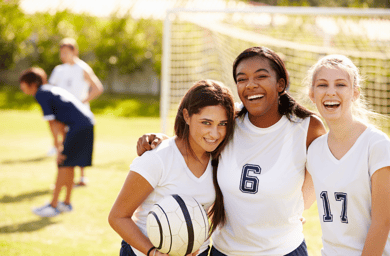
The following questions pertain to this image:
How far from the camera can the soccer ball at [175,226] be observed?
1.99 meters

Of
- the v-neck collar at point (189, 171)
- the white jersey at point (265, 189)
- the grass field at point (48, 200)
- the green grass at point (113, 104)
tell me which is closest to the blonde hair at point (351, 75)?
the white jersey at point (265, 189)

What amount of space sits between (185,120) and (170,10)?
4.01 m

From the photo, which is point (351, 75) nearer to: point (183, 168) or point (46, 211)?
point (183, 168)

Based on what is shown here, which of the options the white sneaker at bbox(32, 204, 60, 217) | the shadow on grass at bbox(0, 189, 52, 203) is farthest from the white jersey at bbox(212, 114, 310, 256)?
the shadow on grass at bbox(0, 189, 52, 203)

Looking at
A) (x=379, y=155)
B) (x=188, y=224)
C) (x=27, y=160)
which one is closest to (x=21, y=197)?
(x=27, y=160)

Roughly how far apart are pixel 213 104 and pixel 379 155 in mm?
882

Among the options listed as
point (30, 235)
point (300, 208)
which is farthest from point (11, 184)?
point (300, 208)

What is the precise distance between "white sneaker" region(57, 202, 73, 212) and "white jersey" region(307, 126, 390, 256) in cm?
401

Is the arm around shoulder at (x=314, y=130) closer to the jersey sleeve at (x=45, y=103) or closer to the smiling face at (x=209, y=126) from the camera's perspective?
the smiling face at (x=209, y=126)

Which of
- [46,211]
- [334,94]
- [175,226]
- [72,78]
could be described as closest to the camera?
[334,94]

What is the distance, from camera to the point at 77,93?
7.00 meters

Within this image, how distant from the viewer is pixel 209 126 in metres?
2.14

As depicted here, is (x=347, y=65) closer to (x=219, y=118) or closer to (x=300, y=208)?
(x=219, y=118)

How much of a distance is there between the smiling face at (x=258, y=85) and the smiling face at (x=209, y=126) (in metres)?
0.18
